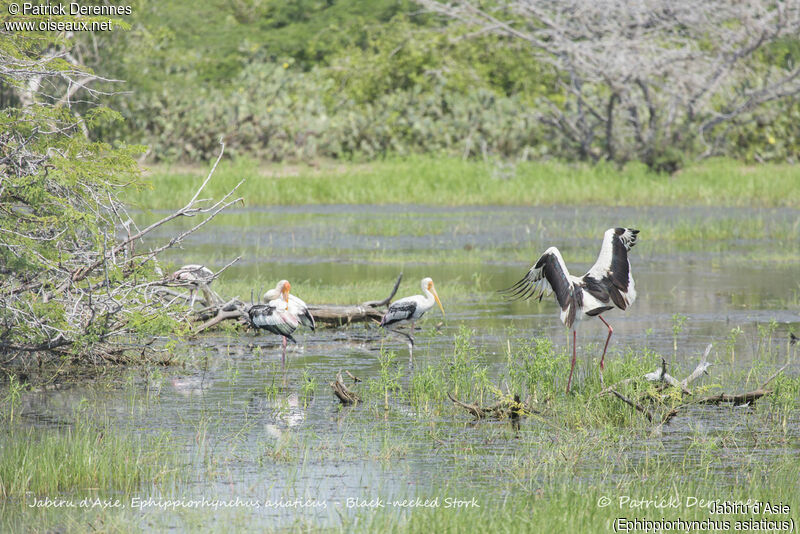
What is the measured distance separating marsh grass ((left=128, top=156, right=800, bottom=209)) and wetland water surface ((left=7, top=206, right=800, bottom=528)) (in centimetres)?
172

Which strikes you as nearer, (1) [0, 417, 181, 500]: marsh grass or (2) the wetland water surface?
(1) [0, 417, 181, 500]: marsh grass

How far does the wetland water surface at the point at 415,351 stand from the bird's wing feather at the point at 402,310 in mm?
326

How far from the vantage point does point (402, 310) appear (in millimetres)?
13289

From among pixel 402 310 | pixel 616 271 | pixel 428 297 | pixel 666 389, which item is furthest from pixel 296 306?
pixel 666 389

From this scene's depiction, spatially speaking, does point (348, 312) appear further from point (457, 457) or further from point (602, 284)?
point (457, 457)

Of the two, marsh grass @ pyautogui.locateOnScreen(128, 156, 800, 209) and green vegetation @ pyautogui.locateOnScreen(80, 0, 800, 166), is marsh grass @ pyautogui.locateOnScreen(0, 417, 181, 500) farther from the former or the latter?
green vegetation @ pyautogui.locateOnScreen(80, 0, 800, 166)

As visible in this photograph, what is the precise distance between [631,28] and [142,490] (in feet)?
82.6

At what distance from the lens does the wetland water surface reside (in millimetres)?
8234

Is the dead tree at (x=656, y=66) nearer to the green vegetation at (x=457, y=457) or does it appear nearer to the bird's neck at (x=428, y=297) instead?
the bird's neck at (x=428, y=297)

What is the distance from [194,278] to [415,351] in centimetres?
264

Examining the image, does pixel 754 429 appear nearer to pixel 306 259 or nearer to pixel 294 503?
pixel 294 503

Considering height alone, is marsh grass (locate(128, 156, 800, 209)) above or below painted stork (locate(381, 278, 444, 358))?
below

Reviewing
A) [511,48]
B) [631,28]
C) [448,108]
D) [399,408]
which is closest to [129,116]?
[448,108]

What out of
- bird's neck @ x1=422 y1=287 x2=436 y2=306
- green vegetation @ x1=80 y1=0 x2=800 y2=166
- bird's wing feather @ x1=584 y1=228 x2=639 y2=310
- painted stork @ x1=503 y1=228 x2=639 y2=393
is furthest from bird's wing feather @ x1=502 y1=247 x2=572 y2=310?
green vegetation @ x1=80 y1=0 x2=800 y2=166
